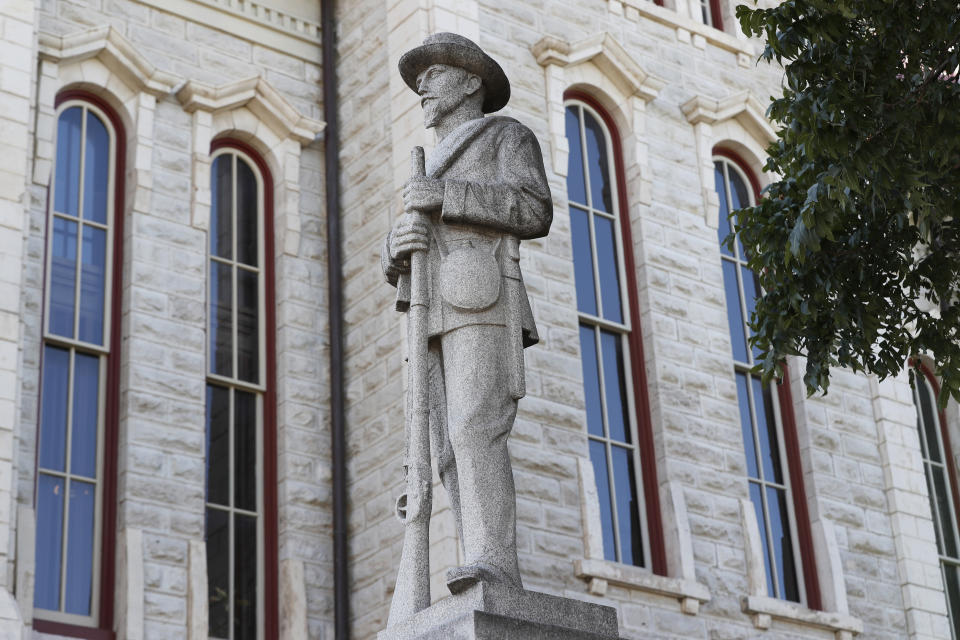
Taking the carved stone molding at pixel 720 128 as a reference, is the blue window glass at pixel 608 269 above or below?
below

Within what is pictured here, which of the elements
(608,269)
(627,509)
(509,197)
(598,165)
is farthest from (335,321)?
(509,197)

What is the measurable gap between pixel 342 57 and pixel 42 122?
4069mm

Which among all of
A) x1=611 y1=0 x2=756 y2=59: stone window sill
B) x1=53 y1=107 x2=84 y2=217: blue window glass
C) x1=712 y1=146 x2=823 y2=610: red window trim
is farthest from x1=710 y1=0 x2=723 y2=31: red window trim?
x1=53 y1=107 x2=84 y2=217: blue window glass

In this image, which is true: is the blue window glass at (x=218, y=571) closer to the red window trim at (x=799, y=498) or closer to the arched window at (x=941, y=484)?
the red window trim at (x=799, y=498)

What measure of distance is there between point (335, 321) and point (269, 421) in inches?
53.8

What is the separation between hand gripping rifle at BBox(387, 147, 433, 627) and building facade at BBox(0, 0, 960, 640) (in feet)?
18.1

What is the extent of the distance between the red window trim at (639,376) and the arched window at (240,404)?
3768 mm

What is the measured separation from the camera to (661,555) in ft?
53.3

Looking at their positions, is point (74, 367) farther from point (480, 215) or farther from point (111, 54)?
A: point (480, 215)

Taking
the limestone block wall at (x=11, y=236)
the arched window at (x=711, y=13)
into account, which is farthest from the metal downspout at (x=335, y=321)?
the arched window at (x=711, y=13)

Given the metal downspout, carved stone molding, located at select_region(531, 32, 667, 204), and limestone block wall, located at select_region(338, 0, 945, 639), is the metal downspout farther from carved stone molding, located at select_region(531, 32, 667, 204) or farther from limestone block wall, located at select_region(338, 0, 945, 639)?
carved stone molding, located at select_region(531, 32, 667, 204)

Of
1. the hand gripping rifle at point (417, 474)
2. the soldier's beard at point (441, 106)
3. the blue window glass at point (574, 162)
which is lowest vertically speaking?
the hand gripping rifle at point (417, 474)

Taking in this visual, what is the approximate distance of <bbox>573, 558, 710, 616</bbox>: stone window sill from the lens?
49.3 ft

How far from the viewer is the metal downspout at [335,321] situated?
51.6ft
